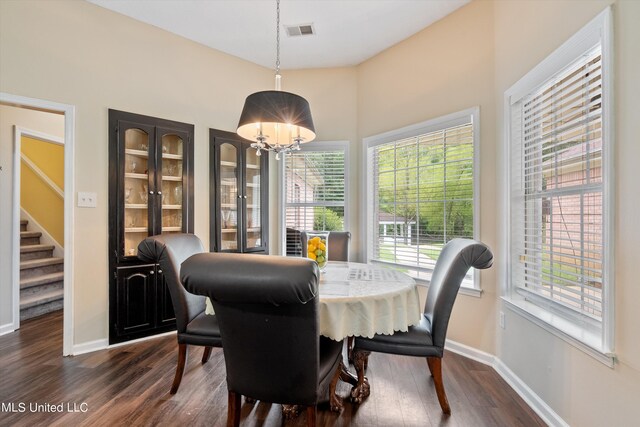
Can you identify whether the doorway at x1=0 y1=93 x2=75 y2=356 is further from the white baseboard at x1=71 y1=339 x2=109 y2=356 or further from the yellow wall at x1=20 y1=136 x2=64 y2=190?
the yellow wall at x1=20 y1=136 x2=64 y2=190

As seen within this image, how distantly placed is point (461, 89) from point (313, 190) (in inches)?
77.6

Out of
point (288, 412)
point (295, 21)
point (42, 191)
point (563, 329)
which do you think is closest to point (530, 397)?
point (563, 329)

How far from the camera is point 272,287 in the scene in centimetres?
110

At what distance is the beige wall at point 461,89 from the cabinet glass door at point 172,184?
89.9 inches

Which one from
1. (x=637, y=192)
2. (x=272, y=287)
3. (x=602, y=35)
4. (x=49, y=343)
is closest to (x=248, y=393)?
(x=272, y=287)

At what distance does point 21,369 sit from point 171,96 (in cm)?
267

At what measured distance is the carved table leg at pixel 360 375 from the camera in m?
1.92

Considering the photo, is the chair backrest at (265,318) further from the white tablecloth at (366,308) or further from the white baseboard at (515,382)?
the white baseboard at (515,382)

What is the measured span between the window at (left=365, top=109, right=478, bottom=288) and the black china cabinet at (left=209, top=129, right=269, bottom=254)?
4.43 feet

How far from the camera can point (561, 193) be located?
1.84 meters

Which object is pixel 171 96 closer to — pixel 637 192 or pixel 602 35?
pixel 602 35

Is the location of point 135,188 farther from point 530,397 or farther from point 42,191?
point 530,397

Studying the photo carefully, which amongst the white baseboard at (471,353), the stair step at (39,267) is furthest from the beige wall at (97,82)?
the white baseboard at (471,353)

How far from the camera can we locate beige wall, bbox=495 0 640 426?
4.28ft
